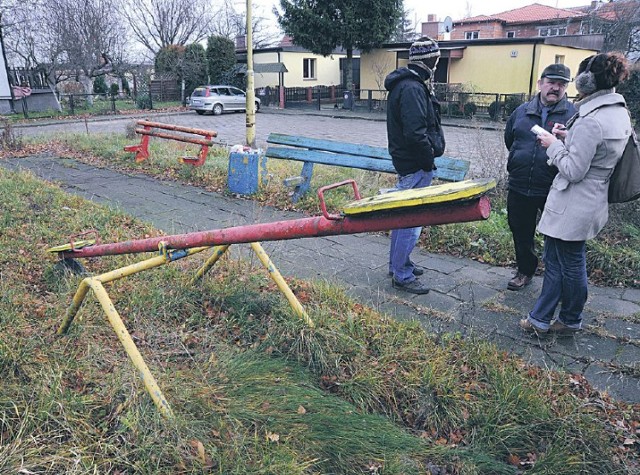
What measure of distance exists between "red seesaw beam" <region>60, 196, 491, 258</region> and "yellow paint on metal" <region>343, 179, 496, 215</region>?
0.05 meters

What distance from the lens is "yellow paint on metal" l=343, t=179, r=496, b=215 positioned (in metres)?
1.89

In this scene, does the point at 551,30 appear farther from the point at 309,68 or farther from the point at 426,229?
the point at 426,229

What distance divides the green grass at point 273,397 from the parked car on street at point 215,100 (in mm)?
22294

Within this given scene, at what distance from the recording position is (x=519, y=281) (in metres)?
4.41

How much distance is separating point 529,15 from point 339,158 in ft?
150

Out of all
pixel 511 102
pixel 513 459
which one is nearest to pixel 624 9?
pixel 511 102

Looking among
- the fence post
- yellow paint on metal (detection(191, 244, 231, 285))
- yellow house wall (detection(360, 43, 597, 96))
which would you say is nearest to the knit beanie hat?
yellow paint on metal (detection(191, 244, 231, 285))

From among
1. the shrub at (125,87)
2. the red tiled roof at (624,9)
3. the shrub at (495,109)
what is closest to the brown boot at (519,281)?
the shrub at (495,109)

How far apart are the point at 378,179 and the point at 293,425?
5161 mm

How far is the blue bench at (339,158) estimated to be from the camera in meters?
6.08

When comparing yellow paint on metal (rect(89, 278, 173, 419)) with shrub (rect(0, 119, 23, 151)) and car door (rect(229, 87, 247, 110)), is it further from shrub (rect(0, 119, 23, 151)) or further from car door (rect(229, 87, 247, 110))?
car door (rect(229, 87, 247, 110))

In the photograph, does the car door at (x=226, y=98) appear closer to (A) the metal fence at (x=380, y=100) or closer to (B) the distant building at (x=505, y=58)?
(A) the metal fence at (x=380, y=100)

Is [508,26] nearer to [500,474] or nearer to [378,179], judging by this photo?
[378,179]

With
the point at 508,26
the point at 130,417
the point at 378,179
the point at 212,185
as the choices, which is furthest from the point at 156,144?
the point at 508,26
